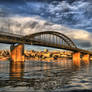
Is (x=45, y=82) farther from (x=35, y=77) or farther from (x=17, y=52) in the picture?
(x=17, y=52)

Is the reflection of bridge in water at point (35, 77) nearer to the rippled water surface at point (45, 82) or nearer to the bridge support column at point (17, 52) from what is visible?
the rippled water surface at point (45, 82)

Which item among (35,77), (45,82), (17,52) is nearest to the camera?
(45,82)

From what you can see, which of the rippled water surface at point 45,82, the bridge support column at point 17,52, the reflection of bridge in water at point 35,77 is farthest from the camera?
the bridge support column at point 17,52

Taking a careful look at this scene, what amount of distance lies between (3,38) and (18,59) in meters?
15.4

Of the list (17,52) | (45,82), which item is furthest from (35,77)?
(17,52)

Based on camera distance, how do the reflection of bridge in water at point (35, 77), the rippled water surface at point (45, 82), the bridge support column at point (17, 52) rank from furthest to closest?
the bridge support column at point (17, 52), the reflection of bridge in water at point (35, 77), the rippled water surface at point (45, 82)

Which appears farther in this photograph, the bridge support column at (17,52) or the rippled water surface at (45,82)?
the bridge support column at (17,52)

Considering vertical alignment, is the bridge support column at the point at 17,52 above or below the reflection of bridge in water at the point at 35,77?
above

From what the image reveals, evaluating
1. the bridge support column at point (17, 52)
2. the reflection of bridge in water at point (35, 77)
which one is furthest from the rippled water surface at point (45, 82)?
the bridge support column at point (17, 52)

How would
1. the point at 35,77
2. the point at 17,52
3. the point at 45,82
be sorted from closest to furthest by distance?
the point at 45,82, the point at 35,77, the point at 17,52

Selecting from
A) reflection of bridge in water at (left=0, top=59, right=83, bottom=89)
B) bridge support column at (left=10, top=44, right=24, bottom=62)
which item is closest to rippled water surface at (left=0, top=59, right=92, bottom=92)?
reflection of bridge in water at (left=0, top=59, right=83, bottom=89)

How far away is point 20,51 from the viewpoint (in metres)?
79.0

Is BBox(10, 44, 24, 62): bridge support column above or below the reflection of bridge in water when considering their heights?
above

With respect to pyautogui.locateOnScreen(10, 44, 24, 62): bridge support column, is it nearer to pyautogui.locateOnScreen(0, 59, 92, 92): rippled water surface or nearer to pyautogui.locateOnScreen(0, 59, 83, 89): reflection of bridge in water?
pyautogui.locateOnScreen(0, 59, 83, 89): reflection of bridge in water
